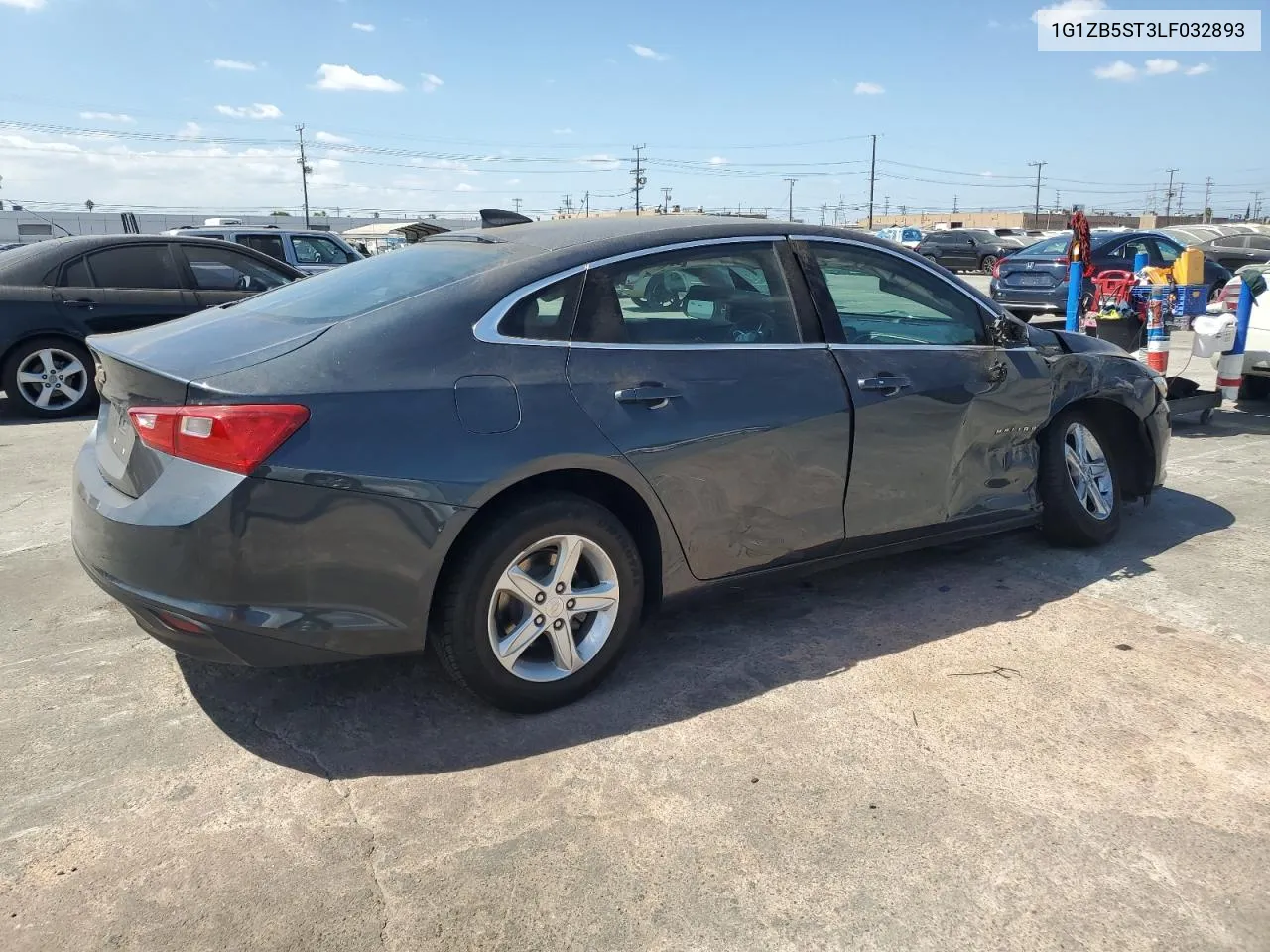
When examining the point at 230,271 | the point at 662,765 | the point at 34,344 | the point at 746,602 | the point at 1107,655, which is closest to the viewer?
the point at 662,765

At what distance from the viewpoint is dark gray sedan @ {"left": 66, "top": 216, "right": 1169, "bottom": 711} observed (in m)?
2.69

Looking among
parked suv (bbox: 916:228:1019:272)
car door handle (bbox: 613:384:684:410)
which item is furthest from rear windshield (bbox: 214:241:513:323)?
parked suv (bbox: 916:228:1019:272)

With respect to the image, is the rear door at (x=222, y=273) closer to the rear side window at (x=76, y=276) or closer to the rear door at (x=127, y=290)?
the rear door at (x=127, y=290)

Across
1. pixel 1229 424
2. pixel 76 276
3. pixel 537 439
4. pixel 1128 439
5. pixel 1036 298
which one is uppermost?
pixel 76 276

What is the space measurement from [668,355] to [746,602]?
1.32m

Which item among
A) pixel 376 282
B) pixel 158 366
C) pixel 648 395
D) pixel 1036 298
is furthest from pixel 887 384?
pixel 1036 298

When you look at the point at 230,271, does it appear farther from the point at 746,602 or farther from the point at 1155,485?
the point at 1155,485

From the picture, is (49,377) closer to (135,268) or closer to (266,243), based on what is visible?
(135,268)

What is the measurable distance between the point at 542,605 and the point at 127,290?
7066 millimetres

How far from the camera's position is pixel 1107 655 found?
11.9 ft

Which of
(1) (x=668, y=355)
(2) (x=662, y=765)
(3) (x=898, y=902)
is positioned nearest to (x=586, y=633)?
(2) (x=662, y=765)

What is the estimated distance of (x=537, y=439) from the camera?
295 cm

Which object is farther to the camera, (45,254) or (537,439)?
(45,254)

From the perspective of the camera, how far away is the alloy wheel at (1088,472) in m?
4.64
